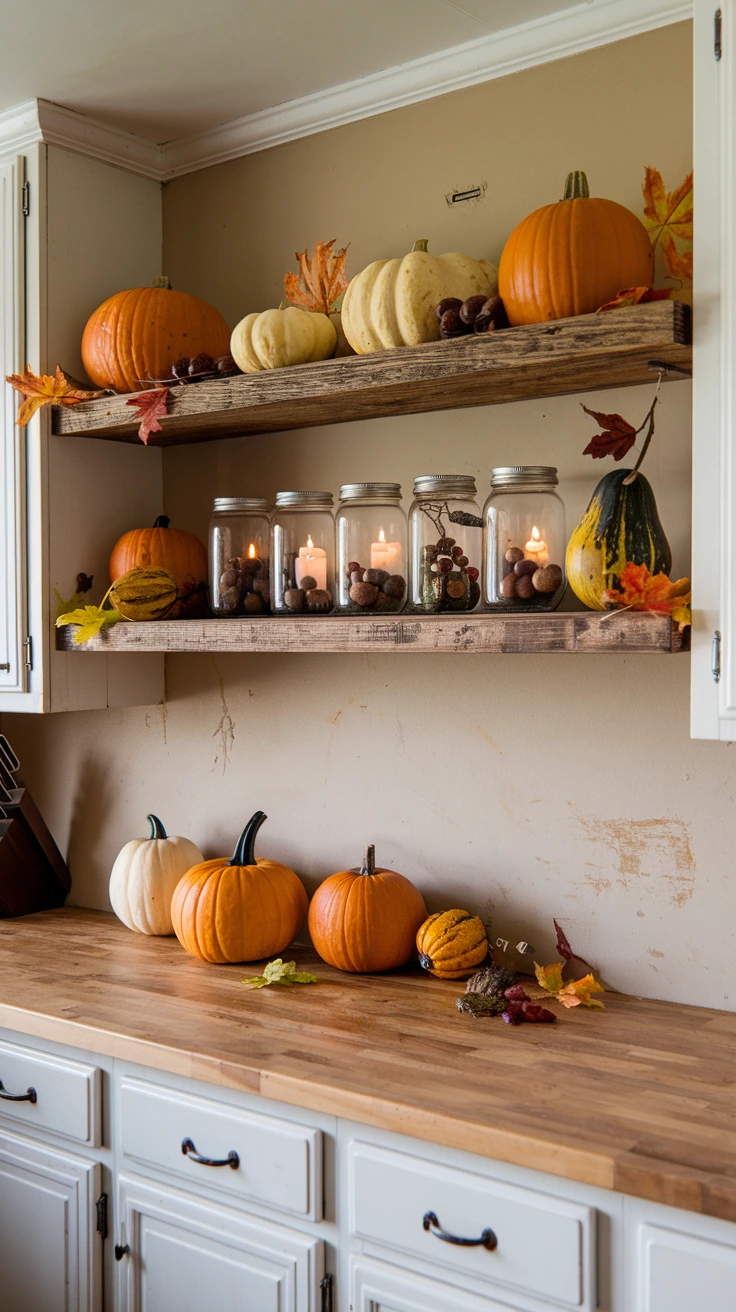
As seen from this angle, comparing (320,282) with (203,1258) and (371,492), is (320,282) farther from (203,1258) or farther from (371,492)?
(203,1258)

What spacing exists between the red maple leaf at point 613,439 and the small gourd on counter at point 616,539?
7 centimetres

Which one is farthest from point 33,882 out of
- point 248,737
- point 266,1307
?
point 266,1307

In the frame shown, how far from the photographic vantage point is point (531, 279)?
1.75 metres

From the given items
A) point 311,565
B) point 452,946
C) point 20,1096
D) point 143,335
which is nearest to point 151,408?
point 143,335

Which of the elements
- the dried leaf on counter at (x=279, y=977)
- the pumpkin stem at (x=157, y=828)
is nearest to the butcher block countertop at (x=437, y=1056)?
the dried leaf on counter at (x=279, y=977)

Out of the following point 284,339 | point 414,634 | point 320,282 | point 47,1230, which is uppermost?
point 320,282

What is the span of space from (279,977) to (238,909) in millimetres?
183

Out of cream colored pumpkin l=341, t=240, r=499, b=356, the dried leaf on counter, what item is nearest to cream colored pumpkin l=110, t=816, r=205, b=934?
the dried leaf on counter

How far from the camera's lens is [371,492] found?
1.97m

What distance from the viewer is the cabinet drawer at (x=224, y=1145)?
5.26ft

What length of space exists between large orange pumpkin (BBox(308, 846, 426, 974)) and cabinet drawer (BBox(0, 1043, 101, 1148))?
470 millimetres

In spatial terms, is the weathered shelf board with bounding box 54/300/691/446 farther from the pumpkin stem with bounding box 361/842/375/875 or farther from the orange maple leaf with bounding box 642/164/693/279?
the pumpkin stem with bounding box 361/842/375/875

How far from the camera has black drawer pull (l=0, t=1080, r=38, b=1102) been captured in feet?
6.38

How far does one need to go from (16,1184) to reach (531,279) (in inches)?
67.9
